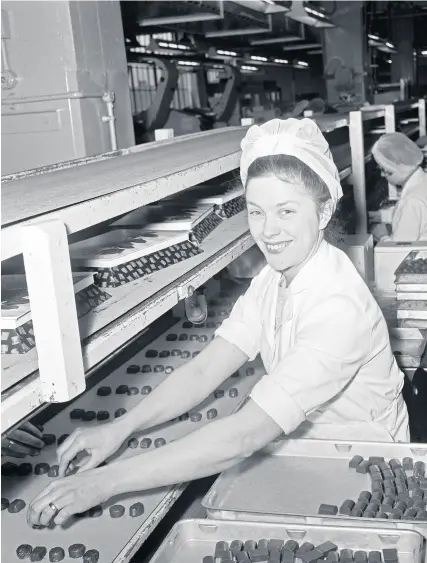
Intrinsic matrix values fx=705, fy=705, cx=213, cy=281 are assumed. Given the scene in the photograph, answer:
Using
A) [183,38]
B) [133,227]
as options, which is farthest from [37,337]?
[183,38]

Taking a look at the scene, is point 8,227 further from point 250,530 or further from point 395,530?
point 395,530

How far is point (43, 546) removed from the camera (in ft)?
5.12

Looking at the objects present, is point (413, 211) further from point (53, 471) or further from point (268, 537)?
point (268, 537)

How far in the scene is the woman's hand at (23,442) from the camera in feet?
6.59

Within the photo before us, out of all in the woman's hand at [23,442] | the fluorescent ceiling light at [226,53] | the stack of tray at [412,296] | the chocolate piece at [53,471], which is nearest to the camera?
the chocolate piece at [53,471]

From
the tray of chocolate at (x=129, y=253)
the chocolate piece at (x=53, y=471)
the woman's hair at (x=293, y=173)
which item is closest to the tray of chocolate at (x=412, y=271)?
the tray of chocolate at (x=129, y=253)

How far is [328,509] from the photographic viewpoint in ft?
5.04

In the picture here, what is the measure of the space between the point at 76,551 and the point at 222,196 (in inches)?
59.7

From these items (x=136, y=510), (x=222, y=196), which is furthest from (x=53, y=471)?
(x=222, y=196)

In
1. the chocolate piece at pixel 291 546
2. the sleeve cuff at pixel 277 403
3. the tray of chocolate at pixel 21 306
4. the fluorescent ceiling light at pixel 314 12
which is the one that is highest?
the fluorescent ceiling light at pixel 314 12

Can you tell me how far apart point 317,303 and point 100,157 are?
4.07 ft

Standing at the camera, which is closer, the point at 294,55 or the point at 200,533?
the point at 200,533

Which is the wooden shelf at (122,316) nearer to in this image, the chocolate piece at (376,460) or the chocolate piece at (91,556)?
the chocolate piece at (91,556)

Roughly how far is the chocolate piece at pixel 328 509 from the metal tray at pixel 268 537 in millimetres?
98
